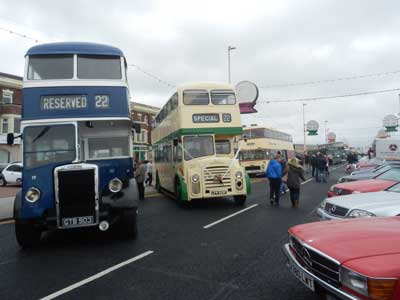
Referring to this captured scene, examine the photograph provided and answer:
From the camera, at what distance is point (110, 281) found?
4598 millimetres

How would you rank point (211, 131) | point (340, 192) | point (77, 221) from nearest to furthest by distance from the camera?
point (77, 221)
point (340, 192)
point (211, 131)

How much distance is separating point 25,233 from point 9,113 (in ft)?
107

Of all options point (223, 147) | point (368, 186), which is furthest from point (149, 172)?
point (368, 186)

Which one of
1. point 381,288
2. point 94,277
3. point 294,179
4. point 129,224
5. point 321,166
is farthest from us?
point 321,166

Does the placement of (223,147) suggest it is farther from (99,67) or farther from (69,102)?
(69,102)

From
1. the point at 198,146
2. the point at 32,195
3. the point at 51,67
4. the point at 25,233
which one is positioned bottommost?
A: the point at 25,233

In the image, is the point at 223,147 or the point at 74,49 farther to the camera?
the point at 223,147

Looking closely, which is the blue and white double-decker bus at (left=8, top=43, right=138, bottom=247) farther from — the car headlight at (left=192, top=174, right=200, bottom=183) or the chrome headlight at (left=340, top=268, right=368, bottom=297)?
the chrome headlight at (left=340, top=268, right=368, bottom=297)

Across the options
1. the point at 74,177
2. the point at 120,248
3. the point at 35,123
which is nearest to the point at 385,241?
the point at 120,248

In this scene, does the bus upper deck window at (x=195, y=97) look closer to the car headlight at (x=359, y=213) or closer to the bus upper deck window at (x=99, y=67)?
the bus upper deck window at (x=99, y=67)

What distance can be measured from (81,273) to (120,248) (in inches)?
53.5

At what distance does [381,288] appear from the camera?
93.7 inches

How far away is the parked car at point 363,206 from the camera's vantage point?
4.96m

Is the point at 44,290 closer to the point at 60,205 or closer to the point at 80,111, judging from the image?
the point at 60,205
